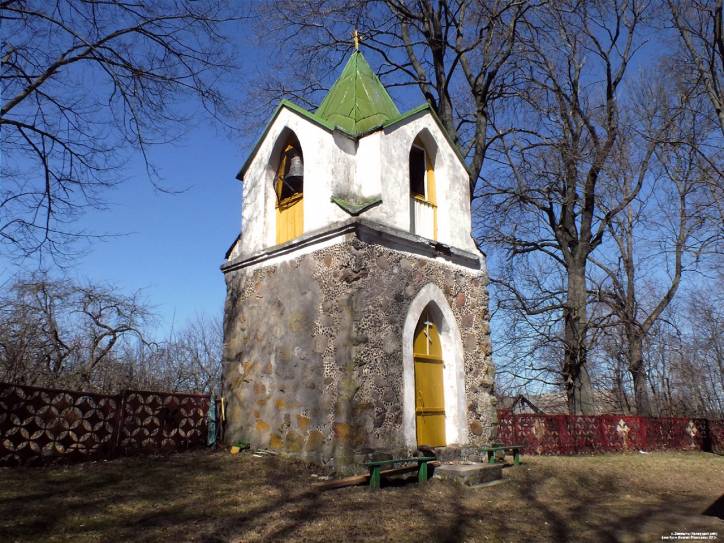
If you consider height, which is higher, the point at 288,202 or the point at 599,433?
the point at 288,202

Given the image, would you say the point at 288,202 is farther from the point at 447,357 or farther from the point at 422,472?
the point at 422,472

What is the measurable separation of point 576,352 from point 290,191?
436 inches

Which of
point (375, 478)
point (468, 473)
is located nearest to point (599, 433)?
point (468, 473)

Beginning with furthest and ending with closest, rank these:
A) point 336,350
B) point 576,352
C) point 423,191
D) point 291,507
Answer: point 576,352, point 423,191, point 336,350, point 291,507

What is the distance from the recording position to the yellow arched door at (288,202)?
9484 millimetres

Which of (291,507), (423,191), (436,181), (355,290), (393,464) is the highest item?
(436,181)

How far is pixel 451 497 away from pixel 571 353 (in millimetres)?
11210

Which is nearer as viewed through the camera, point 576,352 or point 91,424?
point 91,424

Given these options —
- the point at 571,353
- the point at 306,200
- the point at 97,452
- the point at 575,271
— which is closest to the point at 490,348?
the point at 306,200

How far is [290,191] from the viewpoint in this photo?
998 centimetres

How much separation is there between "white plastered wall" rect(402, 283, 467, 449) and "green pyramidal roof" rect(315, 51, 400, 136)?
117 inches

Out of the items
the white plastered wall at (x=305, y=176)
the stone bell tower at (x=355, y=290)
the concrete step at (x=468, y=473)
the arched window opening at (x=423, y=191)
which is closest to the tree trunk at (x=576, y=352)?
the stone bell tower at (x=355, y=290)

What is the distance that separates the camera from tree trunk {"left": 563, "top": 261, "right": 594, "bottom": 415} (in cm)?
1680

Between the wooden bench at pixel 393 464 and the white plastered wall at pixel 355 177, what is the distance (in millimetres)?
3511
